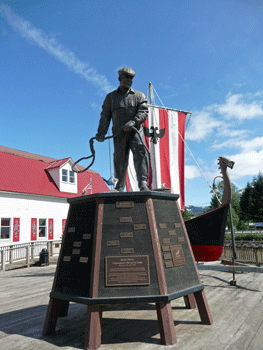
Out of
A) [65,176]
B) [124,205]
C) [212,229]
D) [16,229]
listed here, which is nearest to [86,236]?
[124,205]

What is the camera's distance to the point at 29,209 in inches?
708

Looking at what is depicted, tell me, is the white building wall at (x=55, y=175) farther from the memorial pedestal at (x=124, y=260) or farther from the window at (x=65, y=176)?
the memorial pedestal at (x=124, y=260)

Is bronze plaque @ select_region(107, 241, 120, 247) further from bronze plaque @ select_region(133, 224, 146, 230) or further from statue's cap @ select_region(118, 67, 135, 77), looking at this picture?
statue's cap @ select_region(118, 67, 135, 77)

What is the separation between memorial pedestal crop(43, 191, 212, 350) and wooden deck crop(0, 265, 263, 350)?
25cm

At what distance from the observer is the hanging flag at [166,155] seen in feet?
55.2

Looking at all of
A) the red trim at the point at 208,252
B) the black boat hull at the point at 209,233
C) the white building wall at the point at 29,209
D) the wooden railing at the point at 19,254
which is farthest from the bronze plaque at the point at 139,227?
the white building wall at the point at 29,209

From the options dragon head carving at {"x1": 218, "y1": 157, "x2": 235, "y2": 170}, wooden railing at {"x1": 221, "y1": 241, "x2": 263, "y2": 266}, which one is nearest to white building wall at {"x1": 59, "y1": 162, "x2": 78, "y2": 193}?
wooden railing at {"x1": 221, "y1": 241, "x2": 263, "y2": 266}

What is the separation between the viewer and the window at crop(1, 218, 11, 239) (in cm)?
1633

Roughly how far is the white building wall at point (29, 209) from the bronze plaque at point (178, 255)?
15.0 meters

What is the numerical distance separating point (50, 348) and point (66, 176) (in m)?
19.4

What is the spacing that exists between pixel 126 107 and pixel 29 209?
15264 millimetres

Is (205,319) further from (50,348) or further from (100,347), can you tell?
(50,348)

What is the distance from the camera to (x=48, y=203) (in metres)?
19.5

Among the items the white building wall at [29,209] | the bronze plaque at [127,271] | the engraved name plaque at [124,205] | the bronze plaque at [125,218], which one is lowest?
the bronze plaque at [127,271]
